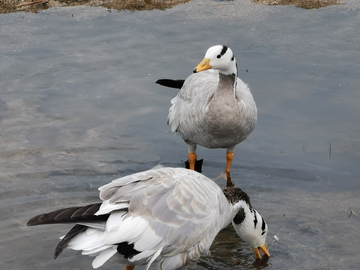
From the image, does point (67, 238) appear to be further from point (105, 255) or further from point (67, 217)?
point (105, 255)

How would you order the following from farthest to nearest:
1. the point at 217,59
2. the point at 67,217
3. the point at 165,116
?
the point at 165,116 < the point at 217,59 < the point at 67,217

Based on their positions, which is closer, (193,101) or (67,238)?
(67,238)

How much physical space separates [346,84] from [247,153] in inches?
84.3

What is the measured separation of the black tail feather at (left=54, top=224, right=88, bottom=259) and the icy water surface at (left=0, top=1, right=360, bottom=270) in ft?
3.10

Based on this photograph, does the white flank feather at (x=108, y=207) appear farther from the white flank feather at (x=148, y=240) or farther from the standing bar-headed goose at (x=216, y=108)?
the standing bar-headed goose at (x=216, y=108)

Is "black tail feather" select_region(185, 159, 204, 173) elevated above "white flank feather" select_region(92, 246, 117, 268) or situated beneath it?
situated beneath

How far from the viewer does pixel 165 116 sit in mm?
8305

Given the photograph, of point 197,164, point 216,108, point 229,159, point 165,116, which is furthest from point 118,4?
point 216,108

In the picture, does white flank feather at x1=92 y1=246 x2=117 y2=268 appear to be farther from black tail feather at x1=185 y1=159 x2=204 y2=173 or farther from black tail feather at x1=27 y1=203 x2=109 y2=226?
black tail feather at x1=185 y1=159 x2=204 y2=173

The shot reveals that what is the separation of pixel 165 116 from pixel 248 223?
118 inches

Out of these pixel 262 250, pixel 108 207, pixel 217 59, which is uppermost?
pixel 217 59

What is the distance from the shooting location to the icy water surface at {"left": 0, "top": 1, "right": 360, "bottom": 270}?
242 inches

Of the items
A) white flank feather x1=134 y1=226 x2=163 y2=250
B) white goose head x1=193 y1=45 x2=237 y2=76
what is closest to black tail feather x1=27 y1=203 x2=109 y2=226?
white flank feather x1=134 y1=226 x2=163 y2=250

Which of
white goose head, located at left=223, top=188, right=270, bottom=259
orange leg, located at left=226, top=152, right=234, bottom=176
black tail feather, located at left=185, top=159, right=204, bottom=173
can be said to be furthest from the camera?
black tail feather, located at left=185, top=159, right=204, bottom=173
